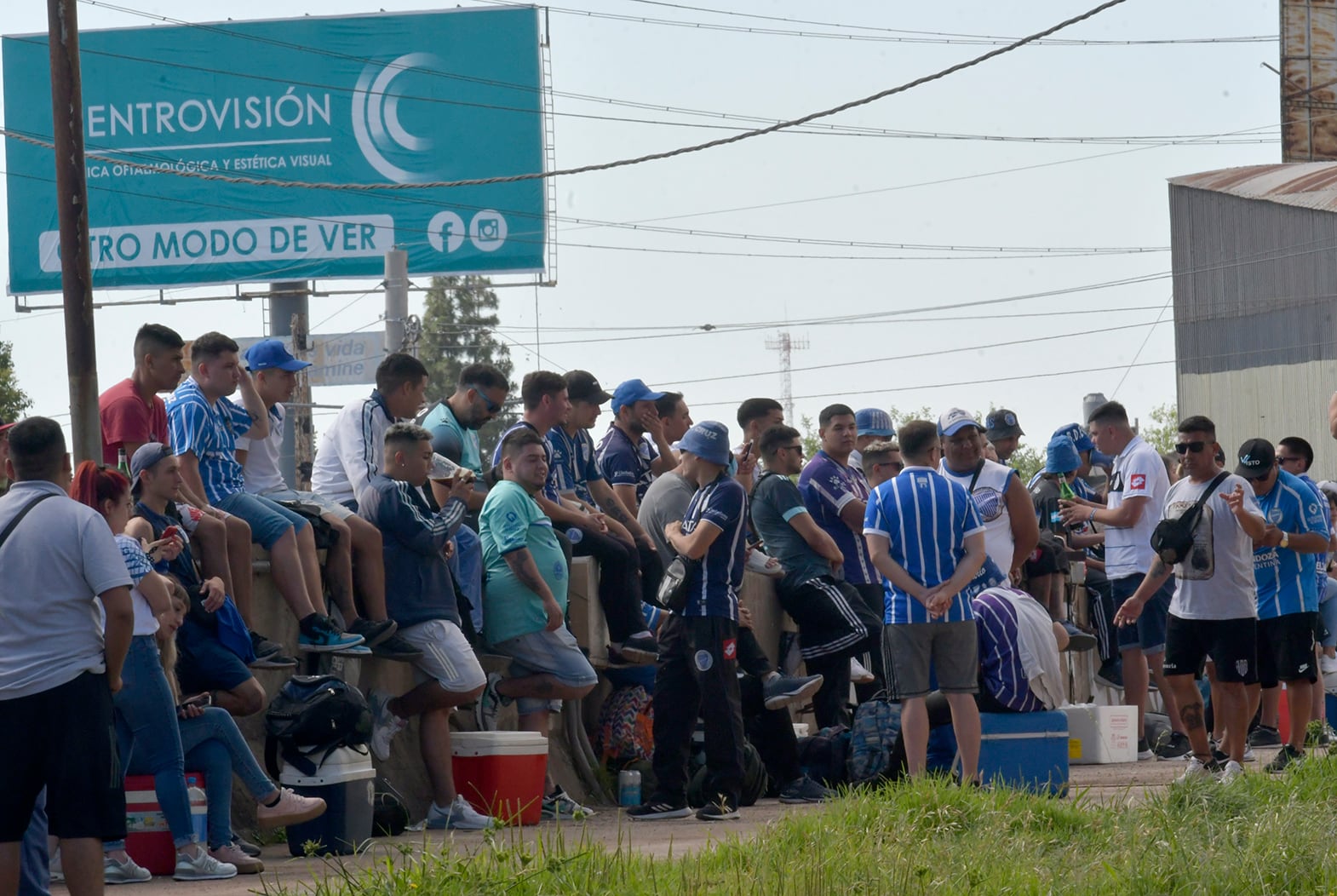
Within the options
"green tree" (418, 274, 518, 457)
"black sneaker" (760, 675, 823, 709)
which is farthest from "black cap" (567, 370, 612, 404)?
"green tree" (418, 274, 518, 457)

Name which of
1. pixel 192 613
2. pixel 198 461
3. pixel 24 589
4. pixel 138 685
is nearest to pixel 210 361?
pixel 198 461

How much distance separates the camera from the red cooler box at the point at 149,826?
25.5 feet

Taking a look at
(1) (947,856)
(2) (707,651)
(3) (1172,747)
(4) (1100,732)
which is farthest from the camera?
(3) (1172,747)

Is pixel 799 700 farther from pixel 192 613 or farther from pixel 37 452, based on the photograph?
pixel 37 452

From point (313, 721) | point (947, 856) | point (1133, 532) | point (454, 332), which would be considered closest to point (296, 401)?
point (1133, 532)

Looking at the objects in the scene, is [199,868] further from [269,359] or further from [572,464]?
[572,464]

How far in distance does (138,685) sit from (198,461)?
5.53 feet

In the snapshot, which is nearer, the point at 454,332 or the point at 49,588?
the point at 49,588

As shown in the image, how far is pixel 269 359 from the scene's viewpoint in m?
9.87

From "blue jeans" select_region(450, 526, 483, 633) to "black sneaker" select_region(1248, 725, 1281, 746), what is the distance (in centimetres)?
532

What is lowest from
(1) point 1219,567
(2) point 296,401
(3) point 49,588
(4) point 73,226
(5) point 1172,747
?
(5) point 1172,747

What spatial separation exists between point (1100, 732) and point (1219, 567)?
103 inches

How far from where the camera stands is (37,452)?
6.63 metres

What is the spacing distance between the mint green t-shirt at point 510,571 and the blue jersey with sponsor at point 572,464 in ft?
2.89
